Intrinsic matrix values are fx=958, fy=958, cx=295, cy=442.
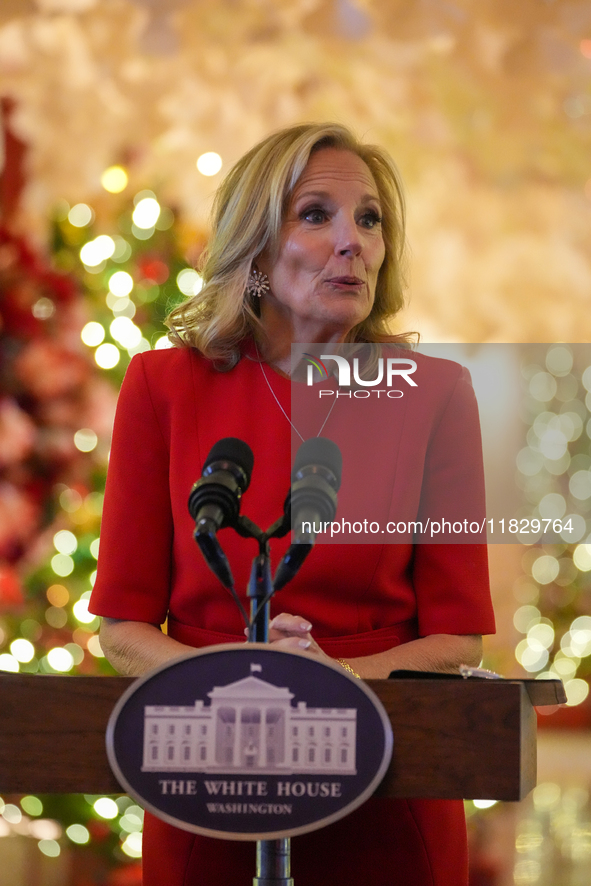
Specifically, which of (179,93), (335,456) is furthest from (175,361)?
(179,93)

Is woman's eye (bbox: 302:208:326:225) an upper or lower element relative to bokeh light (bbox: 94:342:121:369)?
lower

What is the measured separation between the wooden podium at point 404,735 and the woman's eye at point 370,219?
833 mm

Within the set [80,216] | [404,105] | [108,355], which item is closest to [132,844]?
[108,355]

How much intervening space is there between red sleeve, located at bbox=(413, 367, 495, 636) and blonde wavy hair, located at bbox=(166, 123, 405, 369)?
0.22 meters

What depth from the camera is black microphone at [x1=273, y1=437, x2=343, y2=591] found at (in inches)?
33.6

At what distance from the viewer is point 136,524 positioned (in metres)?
1.38

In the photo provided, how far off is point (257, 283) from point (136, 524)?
44cm

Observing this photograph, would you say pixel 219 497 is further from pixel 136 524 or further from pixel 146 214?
pixel 146 214

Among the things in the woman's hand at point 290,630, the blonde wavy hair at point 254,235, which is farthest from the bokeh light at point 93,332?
the woman's hand at point 290,630

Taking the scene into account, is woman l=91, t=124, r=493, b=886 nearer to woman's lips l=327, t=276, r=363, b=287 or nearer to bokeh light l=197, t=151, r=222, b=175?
woman's lips l=327, t=276, r=363, b=287

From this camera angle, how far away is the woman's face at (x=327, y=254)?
1.41 metres

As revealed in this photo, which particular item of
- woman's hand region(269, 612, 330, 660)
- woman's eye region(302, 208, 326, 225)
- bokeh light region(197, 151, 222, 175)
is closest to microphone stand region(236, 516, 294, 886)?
woman's hand region(269, 612, 330, 660)

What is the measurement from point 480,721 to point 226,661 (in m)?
0.23

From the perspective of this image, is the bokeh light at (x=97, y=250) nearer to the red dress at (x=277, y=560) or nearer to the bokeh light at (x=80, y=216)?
the bokeh light at (x=80, y=216)
